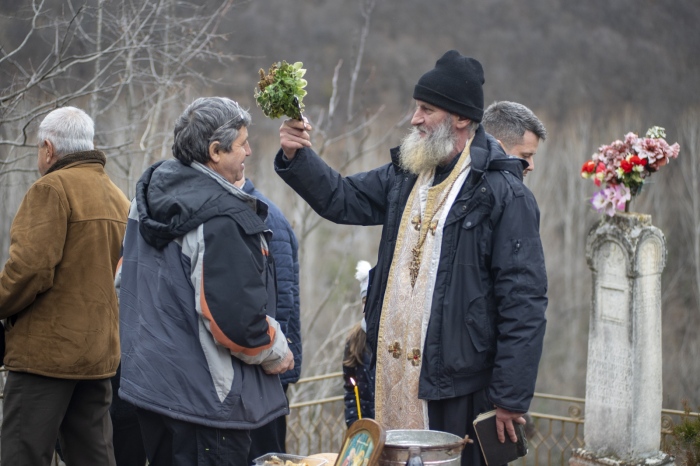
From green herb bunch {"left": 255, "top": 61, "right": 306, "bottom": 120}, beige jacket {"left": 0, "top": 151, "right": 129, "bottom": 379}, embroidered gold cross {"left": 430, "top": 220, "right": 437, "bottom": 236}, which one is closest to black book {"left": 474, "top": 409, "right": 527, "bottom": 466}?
embroidered gold cross {"left": 430, "top": 220, "right": 437, "bottom": 236}

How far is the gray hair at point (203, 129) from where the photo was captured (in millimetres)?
3408

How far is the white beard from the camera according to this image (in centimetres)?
371

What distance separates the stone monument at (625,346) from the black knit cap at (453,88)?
279 centimetres

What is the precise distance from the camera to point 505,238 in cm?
353

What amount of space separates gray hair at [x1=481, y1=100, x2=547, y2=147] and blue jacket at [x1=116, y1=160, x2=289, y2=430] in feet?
5.66

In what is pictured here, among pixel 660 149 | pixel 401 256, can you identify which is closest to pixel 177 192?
pixel 401 256

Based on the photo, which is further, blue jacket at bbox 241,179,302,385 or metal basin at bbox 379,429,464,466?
blue jacket at bbox 241,179,302,385

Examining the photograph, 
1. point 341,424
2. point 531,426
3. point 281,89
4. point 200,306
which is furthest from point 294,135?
point 341,424

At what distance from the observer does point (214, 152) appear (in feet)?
11.2

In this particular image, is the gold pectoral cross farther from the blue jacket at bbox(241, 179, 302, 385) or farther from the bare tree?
the bare tree

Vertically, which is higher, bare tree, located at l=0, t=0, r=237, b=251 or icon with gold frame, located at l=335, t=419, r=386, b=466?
bare tree, located at l=0, t=0, r=237, b=251

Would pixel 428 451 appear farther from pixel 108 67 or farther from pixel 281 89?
pixel 108 67

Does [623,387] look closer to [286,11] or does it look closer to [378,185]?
[378,185]

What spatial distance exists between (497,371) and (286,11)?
74.1ft
